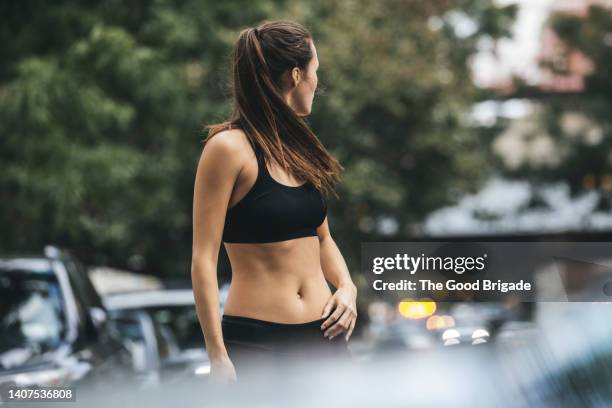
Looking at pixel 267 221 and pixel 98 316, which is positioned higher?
pixel 267 221

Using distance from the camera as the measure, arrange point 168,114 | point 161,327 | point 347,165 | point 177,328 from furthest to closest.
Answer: point 347,165
point 168,114
point 177,328
point 161,327

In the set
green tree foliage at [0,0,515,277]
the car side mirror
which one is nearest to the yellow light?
green tree foliage at [0,0,515,277]

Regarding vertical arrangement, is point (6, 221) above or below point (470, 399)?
below

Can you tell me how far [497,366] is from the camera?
1.41 metres

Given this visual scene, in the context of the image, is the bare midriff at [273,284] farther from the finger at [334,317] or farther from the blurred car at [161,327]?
the blurred car at [161,327]

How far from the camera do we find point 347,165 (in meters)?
19.5

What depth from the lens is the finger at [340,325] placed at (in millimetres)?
2057

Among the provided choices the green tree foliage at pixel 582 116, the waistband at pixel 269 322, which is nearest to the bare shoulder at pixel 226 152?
the waistband at pixel 269 322

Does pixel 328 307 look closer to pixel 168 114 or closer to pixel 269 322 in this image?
pixel 269 322

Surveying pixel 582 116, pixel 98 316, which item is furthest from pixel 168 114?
pixel 582 116

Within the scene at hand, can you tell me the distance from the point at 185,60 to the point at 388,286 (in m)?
9.72

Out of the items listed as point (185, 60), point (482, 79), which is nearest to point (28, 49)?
point (185, 60)

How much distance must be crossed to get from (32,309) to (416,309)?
11.7ft

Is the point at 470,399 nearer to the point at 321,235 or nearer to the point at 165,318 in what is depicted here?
the point at 321,235
